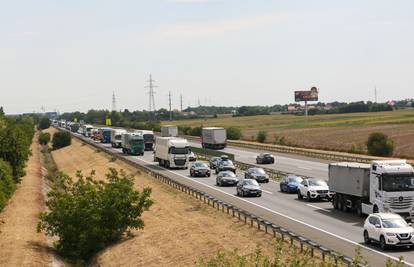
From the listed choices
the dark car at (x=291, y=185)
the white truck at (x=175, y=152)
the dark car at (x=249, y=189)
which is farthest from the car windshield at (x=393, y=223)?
the white truck at (x=175, y=152)

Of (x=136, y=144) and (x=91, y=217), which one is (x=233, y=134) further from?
(x=91, y=217)

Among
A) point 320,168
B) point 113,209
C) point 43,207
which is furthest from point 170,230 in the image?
point 320,168

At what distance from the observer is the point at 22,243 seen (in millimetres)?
39719

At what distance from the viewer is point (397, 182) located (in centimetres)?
3241

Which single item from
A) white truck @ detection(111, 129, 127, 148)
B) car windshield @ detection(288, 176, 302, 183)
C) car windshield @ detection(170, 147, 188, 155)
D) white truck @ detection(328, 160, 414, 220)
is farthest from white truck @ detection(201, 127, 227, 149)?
white truck @ detection(328, 160, 414, 220)

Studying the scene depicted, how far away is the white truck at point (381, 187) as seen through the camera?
3206cm

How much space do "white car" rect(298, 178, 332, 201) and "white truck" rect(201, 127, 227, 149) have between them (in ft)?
187

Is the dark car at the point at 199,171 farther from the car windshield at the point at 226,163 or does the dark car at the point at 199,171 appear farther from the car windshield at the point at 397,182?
the car windshield at the point at 397,182

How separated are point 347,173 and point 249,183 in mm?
11938

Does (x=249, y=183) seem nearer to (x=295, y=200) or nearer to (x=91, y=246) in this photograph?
(x=295, y=200)

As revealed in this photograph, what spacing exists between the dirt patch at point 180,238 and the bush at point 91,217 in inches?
43.8

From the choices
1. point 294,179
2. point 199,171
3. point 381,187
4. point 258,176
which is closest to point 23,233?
point 294,179

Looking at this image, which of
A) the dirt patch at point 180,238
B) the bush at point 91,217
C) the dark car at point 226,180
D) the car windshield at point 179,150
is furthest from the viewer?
the car windshield at point 179,150

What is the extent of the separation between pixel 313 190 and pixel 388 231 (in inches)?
700
